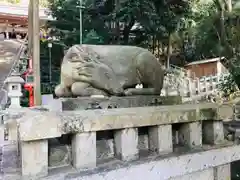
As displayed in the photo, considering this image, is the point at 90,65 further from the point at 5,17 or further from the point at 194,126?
the point at 5,17

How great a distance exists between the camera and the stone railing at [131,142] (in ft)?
4.01

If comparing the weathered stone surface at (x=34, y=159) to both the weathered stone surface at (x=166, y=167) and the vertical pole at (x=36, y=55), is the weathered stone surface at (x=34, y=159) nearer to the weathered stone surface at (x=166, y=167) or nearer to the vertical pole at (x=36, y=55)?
the weathered stone surface at (x=166, y=167)

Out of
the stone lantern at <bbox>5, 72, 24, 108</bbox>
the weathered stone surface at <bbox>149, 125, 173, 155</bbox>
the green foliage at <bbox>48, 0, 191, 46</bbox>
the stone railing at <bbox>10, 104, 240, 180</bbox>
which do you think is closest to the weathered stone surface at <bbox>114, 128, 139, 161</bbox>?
the stone railing at <bbox>10, 104, 240, 180</bbox>

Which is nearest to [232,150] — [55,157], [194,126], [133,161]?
[194,126]

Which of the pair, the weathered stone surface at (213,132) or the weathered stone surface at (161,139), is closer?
the weathered stone surface at (161,139)

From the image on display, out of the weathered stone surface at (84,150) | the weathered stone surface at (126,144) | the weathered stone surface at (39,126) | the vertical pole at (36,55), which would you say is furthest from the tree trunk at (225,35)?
the weathered stone surface at (39,126)

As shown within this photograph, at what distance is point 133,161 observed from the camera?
4.83 feet

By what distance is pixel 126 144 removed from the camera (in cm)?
149

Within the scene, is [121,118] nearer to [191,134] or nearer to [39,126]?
[39,126]

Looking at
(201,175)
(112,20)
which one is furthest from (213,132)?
(112,20)

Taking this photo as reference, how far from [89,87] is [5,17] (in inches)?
627

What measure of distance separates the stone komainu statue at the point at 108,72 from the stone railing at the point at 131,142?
0.42m

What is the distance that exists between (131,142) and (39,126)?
1.77ft

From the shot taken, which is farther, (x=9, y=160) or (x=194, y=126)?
(x=194, y=126)
